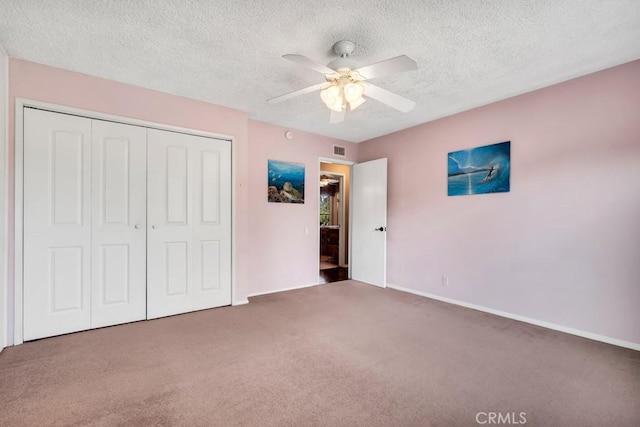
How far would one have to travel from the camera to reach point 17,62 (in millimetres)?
2568

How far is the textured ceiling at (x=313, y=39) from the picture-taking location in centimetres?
191

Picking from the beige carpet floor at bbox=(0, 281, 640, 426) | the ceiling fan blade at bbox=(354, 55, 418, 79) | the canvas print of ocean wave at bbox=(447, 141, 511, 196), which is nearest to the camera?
the beige carpet floor at bbox=(0, 281, 640, 426)

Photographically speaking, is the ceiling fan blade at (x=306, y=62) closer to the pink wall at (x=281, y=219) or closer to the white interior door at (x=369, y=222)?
the pink wall at (x=281, y=219)

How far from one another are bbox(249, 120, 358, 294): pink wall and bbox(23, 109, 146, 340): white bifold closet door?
1.46m

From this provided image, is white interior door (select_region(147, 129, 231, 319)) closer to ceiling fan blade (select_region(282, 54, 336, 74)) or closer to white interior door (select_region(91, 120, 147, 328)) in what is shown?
white interior door (select_region(91, 120, 147, 328))

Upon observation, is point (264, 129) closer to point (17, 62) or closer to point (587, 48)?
point (17, 62)

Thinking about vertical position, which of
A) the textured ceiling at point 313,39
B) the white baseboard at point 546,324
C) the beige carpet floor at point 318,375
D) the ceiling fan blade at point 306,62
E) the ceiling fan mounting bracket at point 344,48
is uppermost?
the textured ceiling at point 313,39

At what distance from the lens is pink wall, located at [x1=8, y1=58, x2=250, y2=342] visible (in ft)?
8.45

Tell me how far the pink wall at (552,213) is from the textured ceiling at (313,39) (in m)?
0.32

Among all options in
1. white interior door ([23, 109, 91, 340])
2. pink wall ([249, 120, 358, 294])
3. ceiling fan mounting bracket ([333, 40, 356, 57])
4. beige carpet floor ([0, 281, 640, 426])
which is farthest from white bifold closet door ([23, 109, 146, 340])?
ceiling fan mounting bracket ([333, 40, 356, 57])

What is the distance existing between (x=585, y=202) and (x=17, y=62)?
211 inches

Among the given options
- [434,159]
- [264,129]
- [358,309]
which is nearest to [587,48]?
[434,159]

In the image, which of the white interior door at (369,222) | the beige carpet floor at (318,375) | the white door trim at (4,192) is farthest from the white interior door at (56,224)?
the white interior door at (369,222)

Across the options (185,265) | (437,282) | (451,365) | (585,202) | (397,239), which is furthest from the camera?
(397,239)
